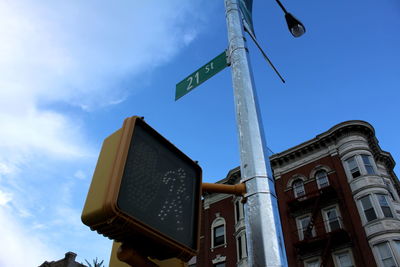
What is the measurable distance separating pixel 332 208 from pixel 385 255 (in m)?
4.34

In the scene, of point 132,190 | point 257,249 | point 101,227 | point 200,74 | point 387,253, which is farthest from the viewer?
point 387,253

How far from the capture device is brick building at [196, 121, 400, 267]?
68.1 feet

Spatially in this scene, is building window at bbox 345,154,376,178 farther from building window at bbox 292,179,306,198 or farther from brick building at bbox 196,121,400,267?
building window at bbox 292,179,306,198

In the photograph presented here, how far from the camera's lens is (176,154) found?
190cm

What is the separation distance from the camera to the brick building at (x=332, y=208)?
20766mm

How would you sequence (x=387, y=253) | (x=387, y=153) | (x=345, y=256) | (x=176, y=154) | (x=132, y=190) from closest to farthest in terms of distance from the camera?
(x=132, y=190) → (x=176, y=154) → (x=387, y=253) → (x=345, y=256) → (x=387, y=153)

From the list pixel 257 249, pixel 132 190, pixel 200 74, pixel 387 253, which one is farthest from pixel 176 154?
pixel 387 253

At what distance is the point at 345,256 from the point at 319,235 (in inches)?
73.7

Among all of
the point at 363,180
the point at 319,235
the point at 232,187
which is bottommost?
the point at 232,187

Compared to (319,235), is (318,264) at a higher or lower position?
lower

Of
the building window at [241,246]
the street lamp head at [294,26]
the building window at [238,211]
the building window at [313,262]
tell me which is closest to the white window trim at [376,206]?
the building window at [313,262]

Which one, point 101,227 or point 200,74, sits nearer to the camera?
point 101,227

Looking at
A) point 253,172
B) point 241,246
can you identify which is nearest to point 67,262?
point 241,246

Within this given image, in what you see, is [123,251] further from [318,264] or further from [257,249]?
[318,264]
